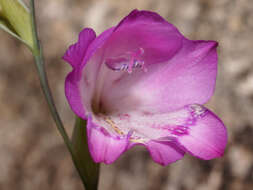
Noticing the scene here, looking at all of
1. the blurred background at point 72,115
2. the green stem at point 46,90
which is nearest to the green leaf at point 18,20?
the green stem at point 46,90

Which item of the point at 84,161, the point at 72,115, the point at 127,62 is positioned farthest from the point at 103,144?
the point at 72,115

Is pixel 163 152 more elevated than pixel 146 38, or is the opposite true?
pixel 146 38

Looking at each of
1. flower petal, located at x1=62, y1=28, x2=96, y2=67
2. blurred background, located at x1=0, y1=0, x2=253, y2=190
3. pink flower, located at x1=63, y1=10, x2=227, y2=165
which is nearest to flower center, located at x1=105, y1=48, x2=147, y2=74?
pink flower, located at x1=63, y1=10, x2=227, y2=165

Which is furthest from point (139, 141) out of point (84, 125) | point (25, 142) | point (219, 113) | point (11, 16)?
point (25, 142)

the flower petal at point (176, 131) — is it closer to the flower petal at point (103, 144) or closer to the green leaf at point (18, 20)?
the flower petal at point (103, 144)

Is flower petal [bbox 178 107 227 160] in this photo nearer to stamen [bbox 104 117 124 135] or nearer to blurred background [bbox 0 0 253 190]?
stamen [bbox 104 117 124 135]

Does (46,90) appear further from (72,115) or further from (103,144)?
(72,115)
